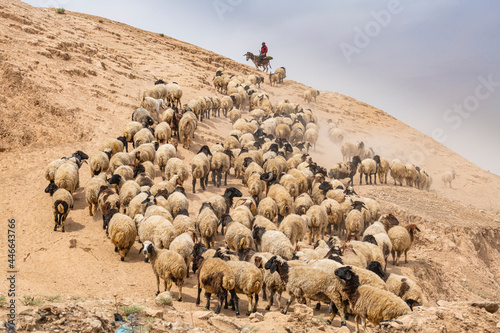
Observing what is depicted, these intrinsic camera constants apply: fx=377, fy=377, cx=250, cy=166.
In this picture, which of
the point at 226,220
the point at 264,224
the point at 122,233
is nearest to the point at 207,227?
the point at 226,220

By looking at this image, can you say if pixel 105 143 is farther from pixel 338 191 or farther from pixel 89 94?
pixel 338 191

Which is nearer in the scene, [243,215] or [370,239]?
[370,239]

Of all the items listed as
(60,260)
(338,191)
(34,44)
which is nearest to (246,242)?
(60,260)

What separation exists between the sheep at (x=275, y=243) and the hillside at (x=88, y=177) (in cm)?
167

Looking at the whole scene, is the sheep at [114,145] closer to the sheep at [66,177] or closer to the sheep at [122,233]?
the sheep at [66,177]

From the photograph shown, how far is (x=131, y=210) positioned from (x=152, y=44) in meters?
32.3

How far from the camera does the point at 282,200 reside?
14.4m

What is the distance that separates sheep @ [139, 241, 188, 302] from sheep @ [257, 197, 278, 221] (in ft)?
16.6

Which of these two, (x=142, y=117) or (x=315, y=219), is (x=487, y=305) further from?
(x=142, y=117)

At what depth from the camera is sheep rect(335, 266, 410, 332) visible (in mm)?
7332

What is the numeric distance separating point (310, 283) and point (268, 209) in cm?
523

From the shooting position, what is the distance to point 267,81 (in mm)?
44375

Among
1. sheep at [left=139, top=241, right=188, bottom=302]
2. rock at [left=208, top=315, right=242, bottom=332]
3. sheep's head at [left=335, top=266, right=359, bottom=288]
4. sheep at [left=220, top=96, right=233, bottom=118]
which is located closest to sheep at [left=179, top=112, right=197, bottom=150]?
sheep at [left=220, top=96, right=233, bottom=118]

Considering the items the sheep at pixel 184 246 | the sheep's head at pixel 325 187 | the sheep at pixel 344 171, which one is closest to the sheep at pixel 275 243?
the sheep at pixel 184 246
